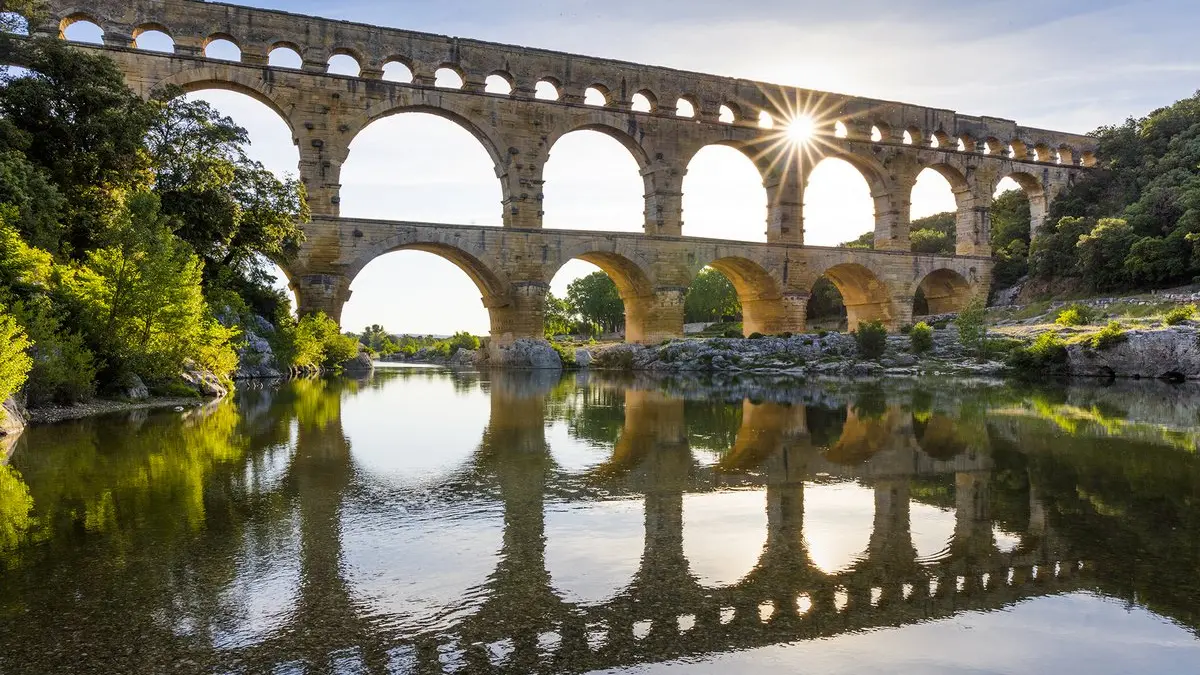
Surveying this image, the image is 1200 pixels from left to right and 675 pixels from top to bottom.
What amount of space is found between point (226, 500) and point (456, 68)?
25.2 meters

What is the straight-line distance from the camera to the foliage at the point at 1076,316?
27297 millimetres

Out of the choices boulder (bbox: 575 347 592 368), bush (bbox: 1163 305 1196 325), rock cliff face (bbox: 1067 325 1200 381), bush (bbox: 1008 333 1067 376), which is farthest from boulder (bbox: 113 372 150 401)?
bush (bbox: 1163 305 1196 325)

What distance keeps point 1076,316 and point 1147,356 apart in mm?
6361

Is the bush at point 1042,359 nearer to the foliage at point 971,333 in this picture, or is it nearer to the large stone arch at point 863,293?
the foliage at point 971,333

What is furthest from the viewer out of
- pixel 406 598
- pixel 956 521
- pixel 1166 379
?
pixel 1166 379

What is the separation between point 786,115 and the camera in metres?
34.3

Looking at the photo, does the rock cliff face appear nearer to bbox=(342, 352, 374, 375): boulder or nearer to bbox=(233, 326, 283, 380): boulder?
bbox=(233, 326, 283, 380): boulder

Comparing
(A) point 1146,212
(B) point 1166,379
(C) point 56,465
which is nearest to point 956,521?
(C) point 56,465

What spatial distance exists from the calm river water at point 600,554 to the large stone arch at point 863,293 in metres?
26.5

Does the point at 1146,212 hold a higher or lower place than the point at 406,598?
higher

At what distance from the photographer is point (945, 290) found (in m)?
38.7

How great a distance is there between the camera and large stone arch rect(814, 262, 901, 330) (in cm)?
3522

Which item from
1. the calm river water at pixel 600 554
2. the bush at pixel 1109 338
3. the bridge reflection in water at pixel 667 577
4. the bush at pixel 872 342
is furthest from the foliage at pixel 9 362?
the bush at pixel 1109 338

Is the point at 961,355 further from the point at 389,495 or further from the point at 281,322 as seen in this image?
the point at 389,495
